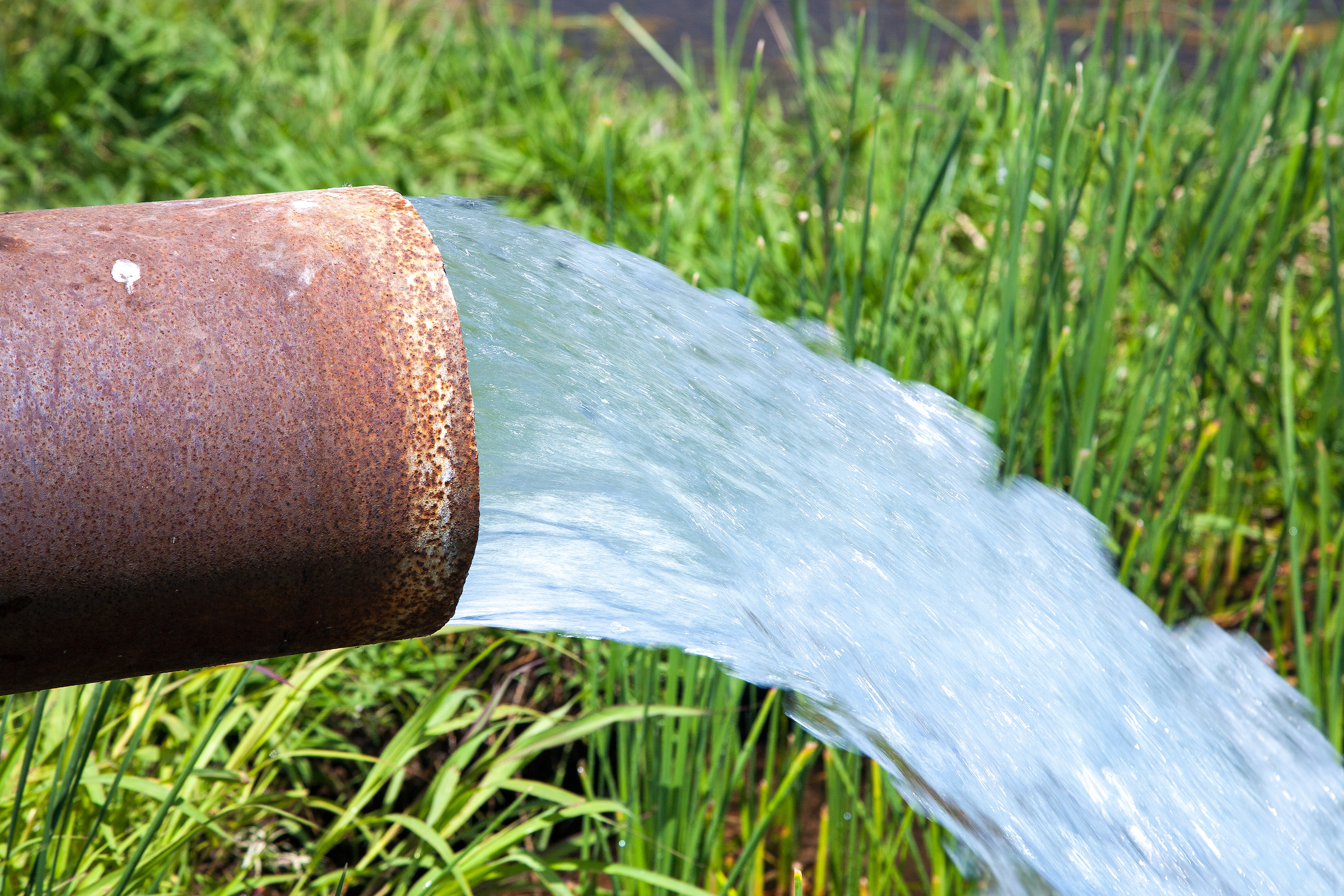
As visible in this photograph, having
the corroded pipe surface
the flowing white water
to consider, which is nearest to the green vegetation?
the flowing white water

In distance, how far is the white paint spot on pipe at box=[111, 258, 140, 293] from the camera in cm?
78

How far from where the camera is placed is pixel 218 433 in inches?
30.3

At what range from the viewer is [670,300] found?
49.0 inches

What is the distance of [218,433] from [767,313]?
1752mm

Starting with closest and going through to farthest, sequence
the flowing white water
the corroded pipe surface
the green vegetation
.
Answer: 1. the corroded pipe surface
2. the flowing white water
3. the green vegetation

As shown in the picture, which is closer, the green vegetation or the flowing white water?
the flowing white water

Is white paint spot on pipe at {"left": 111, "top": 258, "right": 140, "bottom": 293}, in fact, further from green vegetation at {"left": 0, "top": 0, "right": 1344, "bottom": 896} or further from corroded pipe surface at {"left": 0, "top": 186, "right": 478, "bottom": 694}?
green vegetation at {"left": 0, "top": 0, "right": 1344, "bottom": 896}

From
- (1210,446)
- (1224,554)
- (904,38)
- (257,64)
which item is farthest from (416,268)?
(904,38)

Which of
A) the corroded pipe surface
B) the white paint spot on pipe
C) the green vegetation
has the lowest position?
the green vegetation

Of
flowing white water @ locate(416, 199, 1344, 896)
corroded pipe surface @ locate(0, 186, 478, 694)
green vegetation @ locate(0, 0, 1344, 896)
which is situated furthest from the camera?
green vegetation @ locate(0, 0, 1344, 896)

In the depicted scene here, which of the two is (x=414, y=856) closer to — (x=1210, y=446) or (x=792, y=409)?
(x=792, y=409)

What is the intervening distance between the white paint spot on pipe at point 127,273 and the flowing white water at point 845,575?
1.05 feet

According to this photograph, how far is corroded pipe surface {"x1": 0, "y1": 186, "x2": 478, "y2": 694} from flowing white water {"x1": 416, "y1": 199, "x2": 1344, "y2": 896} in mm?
216

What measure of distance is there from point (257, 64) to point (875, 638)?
3.01 m
